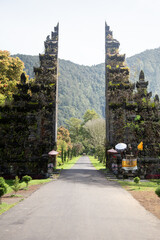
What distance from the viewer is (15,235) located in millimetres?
8820

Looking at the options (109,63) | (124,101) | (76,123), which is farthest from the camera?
(76,123)

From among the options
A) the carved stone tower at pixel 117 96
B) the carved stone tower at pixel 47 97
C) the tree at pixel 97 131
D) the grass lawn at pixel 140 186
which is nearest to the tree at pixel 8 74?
the carved stone tower at pixel 47 97

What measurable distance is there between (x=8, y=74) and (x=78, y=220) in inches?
1411

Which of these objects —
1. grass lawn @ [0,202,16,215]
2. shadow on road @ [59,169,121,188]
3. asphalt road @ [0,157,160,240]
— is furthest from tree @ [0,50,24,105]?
asphalt road @ [0,157,160,240]

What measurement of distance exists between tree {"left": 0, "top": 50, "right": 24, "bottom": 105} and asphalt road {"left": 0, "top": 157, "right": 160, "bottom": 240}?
2779 centimetres

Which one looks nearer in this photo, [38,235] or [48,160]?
[38,235]

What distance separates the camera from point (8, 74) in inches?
1678

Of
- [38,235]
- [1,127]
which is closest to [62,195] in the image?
[38,235]

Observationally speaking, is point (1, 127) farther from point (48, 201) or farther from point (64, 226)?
point (64, 226)

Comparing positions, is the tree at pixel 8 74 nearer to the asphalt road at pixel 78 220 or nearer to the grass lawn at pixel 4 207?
the grass lawn at pixel 4 207

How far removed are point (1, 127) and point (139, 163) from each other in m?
17.0

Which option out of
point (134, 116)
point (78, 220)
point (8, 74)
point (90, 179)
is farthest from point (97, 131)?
point (78, 220)

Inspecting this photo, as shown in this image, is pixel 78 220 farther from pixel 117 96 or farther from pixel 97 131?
pixel 97 131

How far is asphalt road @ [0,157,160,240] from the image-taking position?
8.85 meters
